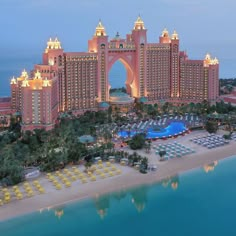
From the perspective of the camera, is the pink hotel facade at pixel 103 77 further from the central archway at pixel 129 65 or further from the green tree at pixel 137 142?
the green tree at pixel 137 142

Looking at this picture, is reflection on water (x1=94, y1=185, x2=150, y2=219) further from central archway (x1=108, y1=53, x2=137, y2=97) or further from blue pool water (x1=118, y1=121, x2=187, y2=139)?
central archway (x1=108, y1=53, x2=137, y2=97)

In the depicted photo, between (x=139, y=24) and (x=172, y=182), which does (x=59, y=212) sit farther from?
(x=139, y=24)

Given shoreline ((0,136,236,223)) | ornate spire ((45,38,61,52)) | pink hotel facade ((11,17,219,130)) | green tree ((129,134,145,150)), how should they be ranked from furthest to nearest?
ornate spire ((45,38,61,52)) → pink hotel facade ((11,17,219,130)) → green tree ((129,134,145,150)) → shoreline ((0,136,236,223))

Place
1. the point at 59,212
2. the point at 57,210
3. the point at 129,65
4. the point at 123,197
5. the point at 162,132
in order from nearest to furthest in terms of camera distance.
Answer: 1. the point at 59,212
2. the point at 57,210
3. the point at 123,197
4. the point at 162,132
5. the point at 129,65

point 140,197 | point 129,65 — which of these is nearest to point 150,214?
point 140,197

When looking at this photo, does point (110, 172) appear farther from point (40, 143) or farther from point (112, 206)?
point (40, 143)

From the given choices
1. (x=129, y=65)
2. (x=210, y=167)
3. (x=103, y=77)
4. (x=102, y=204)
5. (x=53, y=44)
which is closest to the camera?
(x=102, y=204)

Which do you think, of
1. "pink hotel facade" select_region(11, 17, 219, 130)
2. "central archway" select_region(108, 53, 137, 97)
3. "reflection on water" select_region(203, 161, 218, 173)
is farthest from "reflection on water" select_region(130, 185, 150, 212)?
"central archway" select_region(108, 53, 137, 97)
